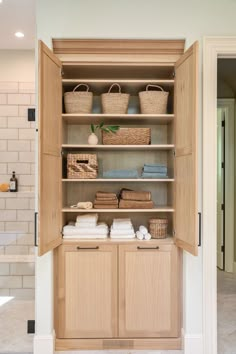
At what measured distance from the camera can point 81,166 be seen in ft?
8.55

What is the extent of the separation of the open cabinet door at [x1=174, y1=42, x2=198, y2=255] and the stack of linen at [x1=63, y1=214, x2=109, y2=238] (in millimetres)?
575

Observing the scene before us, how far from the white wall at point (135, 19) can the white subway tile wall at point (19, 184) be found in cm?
107

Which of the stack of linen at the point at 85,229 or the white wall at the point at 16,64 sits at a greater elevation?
the white wall at the point at 16,64

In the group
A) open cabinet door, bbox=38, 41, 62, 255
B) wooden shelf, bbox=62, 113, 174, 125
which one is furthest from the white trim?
open cabinet door, bbox=38, 41, 62, 255

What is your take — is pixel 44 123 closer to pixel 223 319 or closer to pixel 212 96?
pixel 212 96

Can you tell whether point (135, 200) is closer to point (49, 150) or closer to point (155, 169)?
point (155, 169)

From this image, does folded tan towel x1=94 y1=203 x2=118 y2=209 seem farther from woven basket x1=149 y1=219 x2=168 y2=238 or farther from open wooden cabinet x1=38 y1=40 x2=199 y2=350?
woven basket x1=149 y1=219 x2=168 y2=238

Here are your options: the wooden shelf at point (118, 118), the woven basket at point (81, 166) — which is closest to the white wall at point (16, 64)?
the wooden shelf at point (118, 118)

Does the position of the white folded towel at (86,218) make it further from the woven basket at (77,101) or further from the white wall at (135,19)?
the white wall at (135,19)

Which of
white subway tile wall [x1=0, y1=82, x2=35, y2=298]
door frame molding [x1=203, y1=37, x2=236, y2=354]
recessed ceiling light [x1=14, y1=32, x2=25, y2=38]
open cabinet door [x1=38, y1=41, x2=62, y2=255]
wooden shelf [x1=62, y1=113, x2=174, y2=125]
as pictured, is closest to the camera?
open cabinet door [x1=38, y1=41, x2=62, y2=255]

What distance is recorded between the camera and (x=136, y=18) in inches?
95.7

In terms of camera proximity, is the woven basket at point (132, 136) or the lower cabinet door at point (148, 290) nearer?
the lower cabinet door at point (148, 290)

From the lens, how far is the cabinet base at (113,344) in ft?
8.25

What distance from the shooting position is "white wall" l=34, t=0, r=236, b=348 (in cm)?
242
